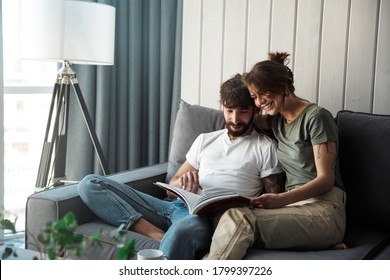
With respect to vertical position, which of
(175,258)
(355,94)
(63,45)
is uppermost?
(63,45)

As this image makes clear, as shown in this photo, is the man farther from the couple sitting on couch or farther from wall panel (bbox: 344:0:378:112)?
wall panel (bbox: 344:0:378:112)

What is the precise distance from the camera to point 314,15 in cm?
248

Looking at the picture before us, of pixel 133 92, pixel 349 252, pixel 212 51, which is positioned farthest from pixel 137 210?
pixel 133 92

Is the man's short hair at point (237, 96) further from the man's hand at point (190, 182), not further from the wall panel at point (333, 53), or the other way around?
the wall panel at point (333, 53)

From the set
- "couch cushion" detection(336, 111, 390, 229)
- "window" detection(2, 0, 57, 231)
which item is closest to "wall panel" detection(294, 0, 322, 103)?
"couch cushion" detection(336, 111, 390, 229)

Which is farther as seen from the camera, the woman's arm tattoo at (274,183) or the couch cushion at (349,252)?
the woman's arm tattoo at (274,183)

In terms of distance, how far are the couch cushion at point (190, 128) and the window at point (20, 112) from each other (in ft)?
3.75

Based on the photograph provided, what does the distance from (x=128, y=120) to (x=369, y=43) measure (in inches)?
63.9

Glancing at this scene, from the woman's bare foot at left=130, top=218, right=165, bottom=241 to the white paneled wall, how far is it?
973mm

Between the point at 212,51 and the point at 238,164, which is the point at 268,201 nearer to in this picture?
the point at 238,164

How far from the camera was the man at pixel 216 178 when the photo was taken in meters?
2.14

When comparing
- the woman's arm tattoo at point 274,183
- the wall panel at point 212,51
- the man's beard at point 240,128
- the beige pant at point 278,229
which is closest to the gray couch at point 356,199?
the beige pant at point 278,229
